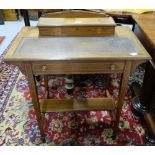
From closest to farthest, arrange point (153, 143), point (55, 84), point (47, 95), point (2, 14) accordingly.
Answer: point (153, 143), point (47, 95), point (55, 84), point (2, 14)

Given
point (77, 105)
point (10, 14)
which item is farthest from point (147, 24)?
point (10, 14)

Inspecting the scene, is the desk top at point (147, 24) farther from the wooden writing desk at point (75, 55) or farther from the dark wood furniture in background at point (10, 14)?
the dark wood furniture in background at point (10, 14)

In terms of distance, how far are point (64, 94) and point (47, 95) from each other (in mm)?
171

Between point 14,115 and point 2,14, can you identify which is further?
point 2,14

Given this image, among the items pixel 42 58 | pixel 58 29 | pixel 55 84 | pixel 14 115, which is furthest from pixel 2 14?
pixel 42 58

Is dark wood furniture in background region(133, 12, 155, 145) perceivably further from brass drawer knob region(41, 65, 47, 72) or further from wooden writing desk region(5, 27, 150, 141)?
brass drawer knob region(41, 65, 47, 72)

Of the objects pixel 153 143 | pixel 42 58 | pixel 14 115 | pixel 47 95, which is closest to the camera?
pixel 42 58

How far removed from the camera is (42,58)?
98 cm

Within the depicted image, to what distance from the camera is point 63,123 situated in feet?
5.11

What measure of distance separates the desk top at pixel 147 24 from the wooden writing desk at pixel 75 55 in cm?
9

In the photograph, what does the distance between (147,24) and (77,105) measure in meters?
0.74

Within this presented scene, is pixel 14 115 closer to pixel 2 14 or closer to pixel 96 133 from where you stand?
pixel 96 133

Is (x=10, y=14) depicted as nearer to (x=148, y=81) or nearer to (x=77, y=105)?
(x=77, y=105)

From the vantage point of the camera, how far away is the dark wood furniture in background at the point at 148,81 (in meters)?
1.22
